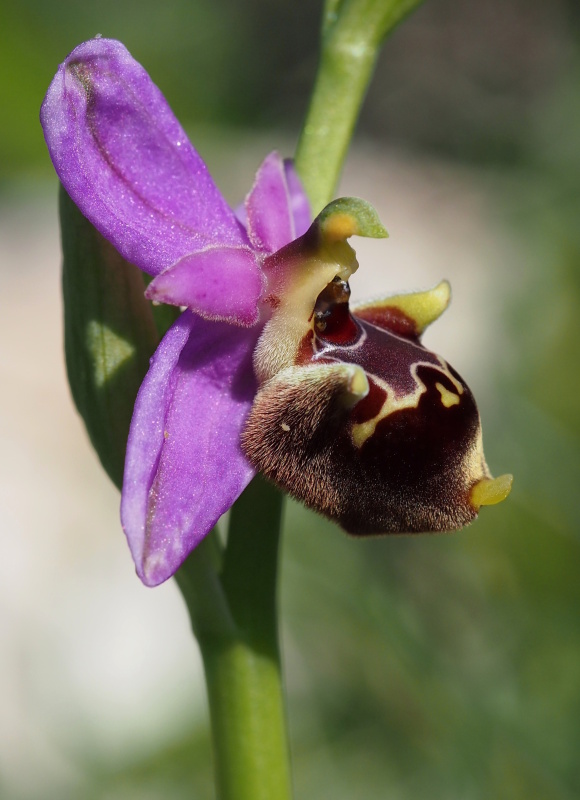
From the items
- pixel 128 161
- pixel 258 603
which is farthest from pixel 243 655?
pixel 128 161

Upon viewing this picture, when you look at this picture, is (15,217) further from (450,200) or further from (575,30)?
(575,30)

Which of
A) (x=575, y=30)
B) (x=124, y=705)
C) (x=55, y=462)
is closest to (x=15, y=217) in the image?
(x=55, y=462)

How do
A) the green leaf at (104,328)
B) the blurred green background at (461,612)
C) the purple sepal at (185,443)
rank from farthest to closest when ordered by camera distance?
the blurred green background at (461,612) → the green leaf at (104,328) → the purple sepal at (185,443)

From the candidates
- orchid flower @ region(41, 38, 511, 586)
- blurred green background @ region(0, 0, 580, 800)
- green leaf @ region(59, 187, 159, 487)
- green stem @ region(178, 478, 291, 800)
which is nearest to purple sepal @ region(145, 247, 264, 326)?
orchid flower @ region(41, 38, 511, 586)

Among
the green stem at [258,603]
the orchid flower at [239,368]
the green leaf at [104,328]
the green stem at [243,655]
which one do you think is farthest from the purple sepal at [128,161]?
the green stem at [243,655]

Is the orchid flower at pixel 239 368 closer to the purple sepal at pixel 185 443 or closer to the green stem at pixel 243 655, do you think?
the purple sepal at pixel 185 443
